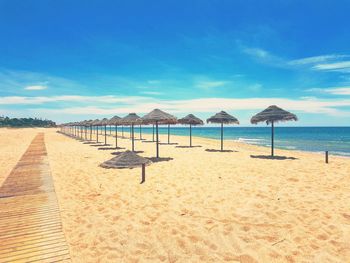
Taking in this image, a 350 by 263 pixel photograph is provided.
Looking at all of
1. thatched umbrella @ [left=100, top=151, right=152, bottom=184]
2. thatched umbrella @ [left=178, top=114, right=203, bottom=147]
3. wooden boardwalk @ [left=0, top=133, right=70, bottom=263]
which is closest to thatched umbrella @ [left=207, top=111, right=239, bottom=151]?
thatched umbrella @ [left=178, top=114, right=203, bottom=147]

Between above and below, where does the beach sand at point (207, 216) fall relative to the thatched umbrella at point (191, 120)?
below

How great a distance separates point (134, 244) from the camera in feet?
14.5

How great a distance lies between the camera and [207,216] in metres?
5.61

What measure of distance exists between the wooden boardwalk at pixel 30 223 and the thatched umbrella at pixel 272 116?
36.9 ft

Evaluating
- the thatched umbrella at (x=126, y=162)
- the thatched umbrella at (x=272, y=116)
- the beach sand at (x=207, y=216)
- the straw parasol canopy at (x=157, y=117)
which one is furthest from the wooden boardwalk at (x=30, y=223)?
the thatched umbrella at (x=272, y=116)

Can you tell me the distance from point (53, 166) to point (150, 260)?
946cm

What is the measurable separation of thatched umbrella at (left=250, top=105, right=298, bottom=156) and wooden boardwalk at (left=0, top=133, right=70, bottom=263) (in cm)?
1125

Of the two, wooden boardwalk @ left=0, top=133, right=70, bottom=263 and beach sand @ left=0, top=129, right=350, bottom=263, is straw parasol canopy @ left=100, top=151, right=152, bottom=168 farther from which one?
wooden boardwalk @ left=0, top=133, right=70, bottom=263

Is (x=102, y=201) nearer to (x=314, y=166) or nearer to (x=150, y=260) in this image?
(x=150, y=260)

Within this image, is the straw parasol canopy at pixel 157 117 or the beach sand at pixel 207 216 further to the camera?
the straw parasol canopy at pixel 157 117

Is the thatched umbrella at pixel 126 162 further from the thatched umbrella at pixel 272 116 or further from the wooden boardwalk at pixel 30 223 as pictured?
the thatched umbrella at pixel 272 116

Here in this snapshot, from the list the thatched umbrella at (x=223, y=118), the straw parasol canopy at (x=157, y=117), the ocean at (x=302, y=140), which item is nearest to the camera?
the straw parasol canopy at (x=157, y=117)

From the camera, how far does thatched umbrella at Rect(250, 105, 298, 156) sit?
46.9ft

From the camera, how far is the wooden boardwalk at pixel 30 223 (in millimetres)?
4044
